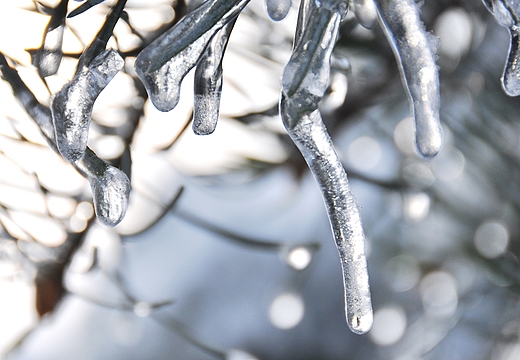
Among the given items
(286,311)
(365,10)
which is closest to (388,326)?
(286,311)

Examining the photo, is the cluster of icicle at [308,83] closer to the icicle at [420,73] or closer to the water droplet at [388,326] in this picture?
the icicle at [420,73]

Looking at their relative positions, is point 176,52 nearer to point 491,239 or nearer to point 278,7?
point 278,7

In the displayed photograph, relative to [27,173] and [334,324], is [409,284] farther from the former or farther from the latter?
[27,173]

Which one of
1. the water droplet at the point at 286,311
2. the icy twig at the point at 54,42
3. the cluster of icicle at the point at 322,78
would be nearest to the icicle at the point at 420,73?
the cluster of icicle at the point at 322,78

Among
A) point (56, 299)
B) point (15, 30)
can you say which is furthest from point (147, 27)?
point (56, 299)

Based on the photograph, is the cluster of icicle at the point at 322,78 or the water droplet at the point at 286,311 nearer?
the cluster of icicle at the point at 322,78

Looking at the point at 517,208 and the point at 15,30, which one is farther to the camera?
the point at 517,208

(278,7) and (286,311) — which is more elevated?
(278,7)
